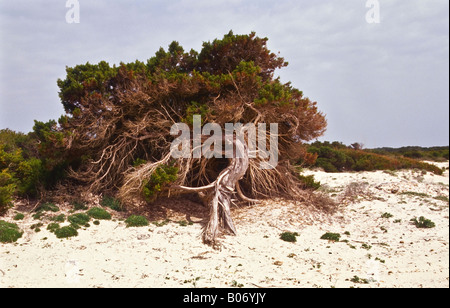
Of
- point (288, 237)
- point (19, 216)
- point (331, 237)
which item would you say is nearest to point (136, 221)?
point (19, 216)

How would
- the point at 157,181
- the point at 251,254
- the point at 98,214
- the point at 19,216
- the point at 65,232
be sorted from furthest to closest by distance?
the point at 98,214 → the point at 157,181 → the point at 19,216 → the point at 65,232 → the point at 251,254

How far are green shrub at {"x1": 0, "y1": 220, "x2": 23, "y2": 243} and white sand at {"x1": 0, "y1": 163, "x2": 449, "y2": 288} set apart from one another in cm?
16

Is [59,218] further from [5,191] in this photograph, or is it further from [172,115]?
[172,115]

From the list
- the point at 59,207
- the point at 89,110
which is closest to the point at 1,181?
the point at 59,207

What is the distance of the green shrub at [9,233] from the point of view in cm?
801

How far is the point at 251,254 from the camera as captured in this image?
8.30m

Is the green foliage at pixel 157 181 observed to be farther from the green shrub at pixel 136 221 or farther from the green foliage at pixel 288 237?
the green foliage at pixel 288 237

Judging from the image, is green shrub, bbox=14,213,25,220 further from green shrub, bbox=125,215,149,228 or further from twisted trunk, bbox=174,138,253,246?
twisted trunk, bbox=174,138,253,246

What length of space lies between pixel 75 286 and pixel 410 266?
22.3 ft

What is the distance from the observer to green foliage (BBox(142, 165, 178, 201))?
9.58 meters

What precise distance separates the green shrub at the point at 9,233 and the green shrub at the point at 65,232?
0.82 metres

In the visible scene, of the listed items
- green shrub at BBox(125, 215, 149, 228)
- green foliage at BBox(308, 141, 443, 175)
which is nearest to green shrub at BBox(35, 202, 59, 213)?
green shrub at BBox(125, 215, 149, 228)

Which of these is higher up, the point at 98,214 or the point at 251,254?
the point at 98,214

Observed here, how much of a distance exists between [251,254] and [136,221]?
3.35 meters
